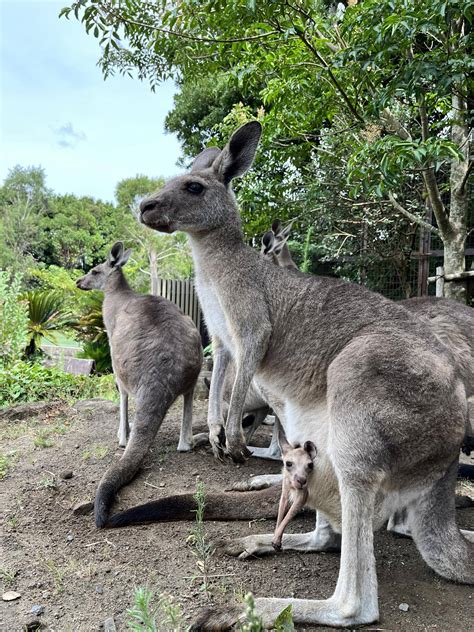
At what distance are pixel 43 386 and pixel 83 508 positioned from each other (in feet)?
13.3

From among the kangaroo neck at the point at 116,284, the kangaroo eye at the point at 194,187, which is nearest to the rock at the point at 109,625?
the kangaroo eye at the point at 194,187

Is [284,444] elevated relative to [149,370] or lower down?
lower down

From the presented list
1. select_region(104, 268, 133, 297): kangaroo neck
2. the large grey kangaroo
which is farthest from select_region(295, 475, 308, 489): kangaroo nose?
select_region(104, 268, 133, 297): kangaroo neck

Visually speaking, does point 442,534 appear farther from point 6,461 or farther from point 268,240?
point 268,240

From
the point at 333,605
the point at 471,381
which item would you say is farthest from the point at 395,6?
the point at 333,605

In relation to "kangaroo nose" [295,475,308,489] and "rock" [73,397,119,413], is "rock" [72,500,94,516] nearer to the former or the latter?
"kangaroo nose" [295,475,308,489]

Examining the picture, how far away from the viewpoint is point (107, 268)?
5.69 m

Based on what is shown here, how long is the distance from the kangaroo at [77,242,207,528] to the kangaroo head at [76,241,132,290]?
1.06m

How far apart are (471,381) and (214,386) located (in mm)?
1781

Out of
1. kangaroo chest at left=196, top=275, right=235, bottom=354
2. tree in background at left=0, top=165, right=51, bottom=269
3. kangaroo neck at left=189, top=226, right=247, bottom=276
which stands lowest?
kangaroo chest at left=196, top=275, right=235, bottom=354

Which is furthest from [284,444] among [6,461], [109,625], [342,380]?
[6,461]

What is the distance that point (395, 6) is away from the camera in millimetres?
3479

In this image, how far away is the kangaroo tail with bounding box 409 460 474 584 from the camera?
212 centimetres

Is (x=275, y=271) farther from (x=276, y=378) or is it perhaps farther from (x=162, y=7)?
(x=162, y=7)
